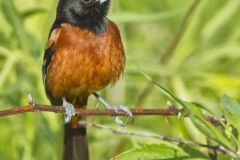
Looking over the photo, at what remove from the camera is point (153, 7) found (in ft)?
17.9

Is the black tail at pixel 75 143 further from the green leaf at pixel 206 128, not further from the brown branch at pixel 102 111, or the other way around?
the green leaf at pixel 206 128

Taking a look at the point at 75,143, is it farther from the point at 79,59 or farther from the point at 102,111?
the point at 102,111

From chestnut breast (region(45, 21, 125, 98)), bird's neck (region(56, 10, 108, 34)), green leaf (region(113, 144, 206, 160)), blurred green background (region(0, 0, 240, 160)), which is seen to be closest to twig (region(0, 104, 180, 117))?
green leaf (region(113, 144, 206, 160))

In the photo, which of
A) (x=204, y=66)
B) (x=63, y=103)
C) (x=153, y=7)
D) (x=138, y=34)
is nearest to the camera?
(x=63, y=103)

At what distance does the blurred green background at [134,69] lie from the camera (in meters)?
4.23

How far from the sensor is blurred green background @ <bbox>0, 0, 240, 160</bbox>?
4.23 meters

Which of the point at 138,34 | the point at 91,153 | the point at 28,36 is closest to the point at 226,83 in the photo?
the point at 91,153

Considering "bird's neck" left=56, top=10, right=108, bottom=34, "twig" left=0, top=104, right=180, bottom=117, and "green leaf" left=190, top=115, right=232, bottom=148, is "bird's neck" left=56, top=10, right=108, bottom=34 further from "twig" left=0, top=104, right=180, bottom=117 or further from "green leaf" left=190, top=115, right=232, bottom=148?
"green leaf" left=190, top=115, right=232, bottom=148

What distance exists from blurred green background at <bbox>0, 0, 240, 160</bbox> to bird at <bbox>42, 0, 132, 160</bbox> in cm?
29

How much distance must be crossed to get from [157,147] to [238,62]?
2.74 meters

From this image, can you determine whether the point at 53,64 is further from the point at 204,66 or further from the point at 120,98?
the point at 204,66

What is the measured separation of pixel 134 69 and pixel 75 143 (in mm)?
620

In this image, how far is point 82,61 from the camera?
3.62 meters

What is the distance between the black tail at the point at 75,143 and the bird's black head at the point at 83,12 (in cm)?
52
